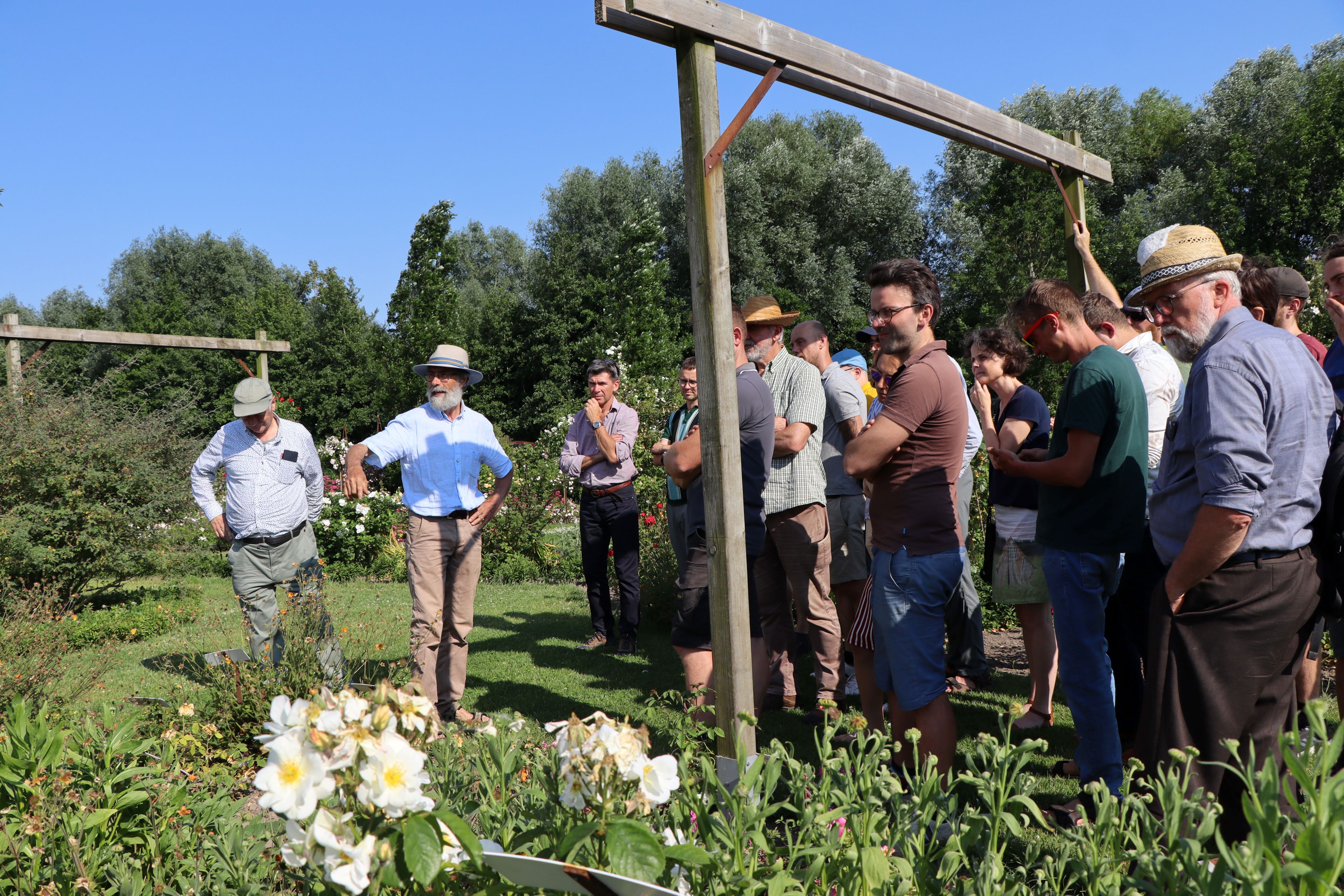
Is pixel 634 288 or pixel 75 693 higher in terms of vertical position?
pixel 634 288

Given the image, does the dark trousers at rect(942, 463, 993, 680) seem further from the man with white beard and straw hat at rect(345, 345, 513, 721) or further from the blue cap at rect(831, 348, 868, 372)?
the man with white beard and straw hat at rect(345, 345, 513, 721)

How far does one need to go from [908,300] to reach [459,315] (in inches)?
1229

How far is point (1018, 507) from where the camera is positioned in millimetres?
4383

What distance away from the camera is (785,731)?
4371 mm

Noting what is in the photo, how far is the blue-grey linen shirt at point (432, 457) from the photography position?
473 centimetres

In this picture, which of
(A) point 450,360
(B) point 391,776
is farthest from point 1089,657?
(A) point 450,360

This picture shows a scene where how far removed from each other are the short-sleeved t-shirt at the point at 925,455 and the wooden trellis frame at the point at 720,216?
545 millimetres

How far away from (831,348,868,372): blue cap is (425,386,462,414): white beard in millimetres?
2471

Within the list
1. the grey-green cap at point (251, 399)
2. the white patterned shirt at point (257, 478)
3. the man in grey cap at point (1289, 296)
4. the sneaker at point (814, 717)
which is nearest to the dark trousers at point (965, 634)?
the sneaker at point (814, 717)

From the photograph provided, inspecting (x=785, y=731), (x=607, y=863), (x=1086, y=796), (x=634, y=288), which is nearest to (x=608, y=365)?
(x=785, y=731)

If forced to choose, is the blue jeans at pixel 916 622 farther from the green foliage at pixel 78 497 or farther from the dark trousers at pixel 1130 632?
the green foliage at pixel 78 497

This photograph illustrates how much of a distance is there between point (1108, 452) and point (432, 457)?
3288mm

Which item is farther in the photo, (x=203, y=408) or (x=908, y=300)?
(x=203, y=408)

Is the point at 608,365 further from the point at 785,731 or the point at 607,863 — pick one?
the point at 607,863
